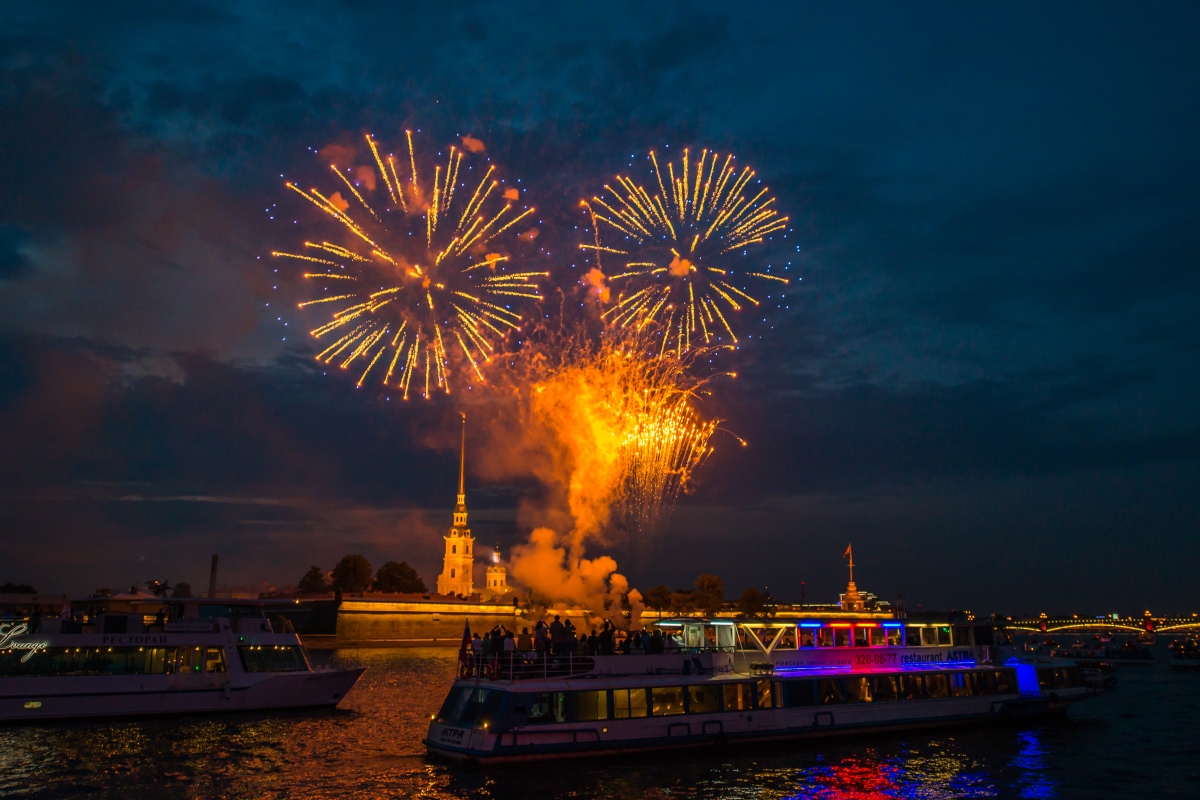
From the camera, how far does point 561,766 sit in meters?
27.6

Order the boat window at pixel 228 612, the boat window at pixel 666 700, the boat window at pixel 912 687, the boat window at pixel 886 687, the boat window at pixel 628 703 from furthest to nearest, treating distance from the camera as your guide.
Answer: the boat window at pixel 228 612 → the boat window at pixel 912 687 → the boat window at pixel 886 687 → the boat window at pixel 666 700 → the boat window at pixel 628 703

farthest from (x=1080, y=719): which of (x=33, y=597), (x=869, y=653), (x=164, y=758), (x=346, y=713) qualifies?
(x=33, y=597)

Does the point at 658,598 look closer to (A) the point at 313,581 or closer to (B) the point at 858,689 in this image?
(A) the point at 313,581

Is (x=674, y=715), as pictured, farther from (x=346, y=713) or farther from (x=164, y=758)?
(x=346, y=713)

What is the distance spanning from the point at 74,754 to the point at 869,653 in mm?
29849

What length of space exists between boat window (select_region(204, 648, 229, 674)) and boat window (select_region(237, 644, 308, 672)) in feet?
2.76

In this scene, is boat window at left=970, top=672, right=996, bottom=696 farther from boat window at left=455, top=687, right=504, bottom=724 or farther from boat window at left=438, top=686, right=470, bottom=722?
boat window at left=438, top=686, right=470, bottom=722

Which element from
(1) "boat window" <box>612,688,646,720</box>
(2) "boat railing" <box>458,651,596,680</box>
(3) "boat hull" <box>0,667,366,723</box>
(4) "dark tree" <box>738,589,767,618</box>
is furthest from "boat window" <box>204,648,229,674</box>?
(4) "dark tree" <box>738,589,767,618</box>

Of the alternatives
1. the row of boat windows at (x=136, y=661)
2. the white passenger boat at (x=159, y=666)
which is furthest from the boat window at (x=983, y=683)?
the row of boat windows at (x=136, y=661)

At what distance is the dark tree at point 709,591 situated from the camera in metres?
164

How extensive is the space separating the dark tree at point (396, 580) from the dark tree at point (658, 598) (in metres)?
44.4

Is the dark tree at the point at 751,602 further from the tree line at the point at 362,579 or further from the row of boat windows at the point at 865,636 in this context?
the row of boat windows at the point at 865,636

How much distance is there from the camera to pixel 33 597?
367ft

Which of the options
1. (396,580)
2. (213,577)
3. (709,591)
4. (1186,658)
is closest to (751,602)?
(709,591)
